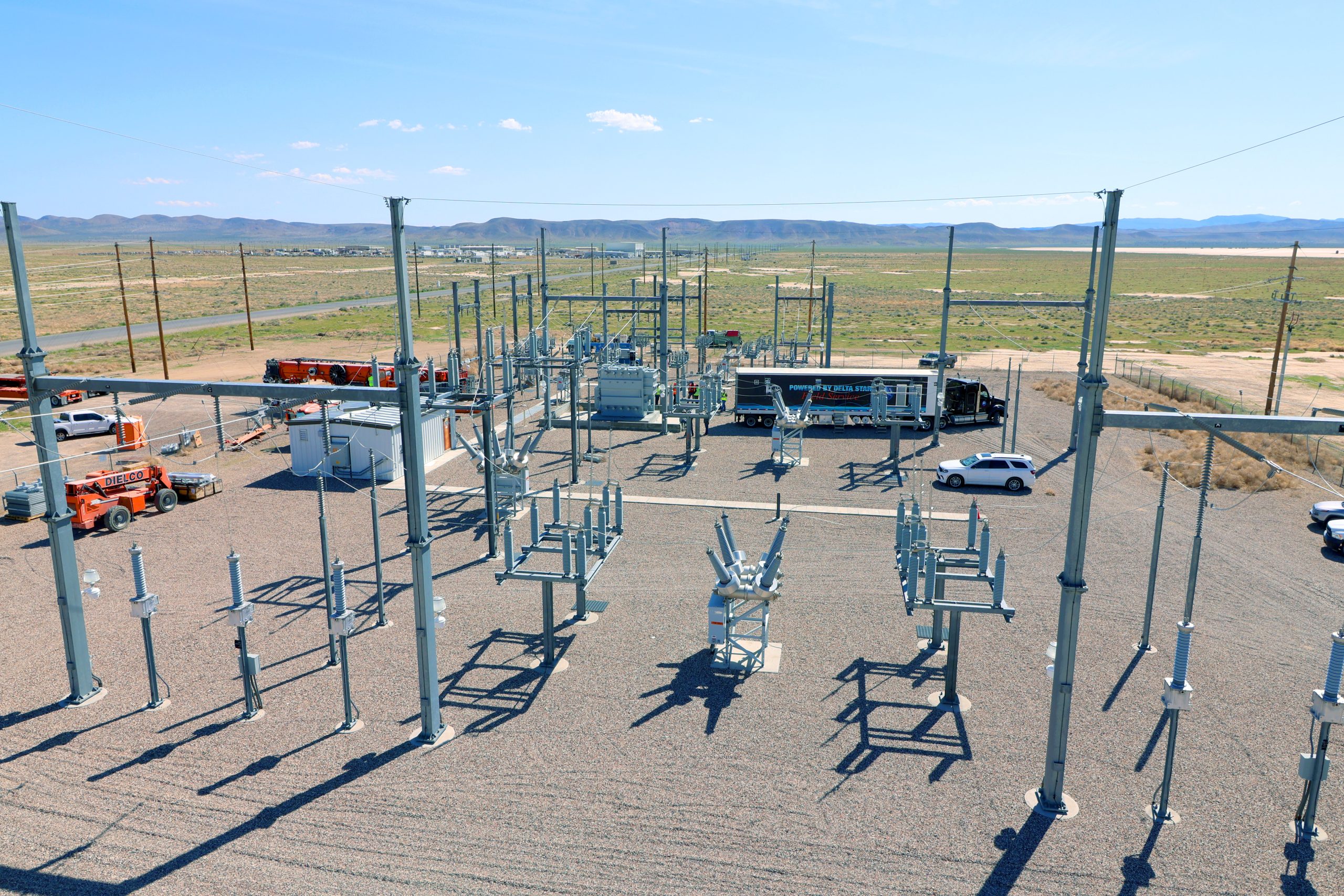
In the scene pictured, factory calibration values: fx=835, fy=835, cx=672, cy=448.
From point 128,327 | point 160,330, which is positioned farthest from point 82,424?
point 160,330

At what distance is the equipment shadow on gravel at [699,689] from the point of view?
15023 millimetres

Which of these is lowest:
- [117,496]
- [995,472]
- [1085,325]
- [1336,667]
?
[995,472]

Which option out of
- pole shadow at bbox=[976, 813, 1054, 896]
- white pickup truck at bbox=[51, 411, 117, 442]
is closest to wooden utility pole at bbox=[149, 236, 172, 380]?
white pickup truck at bbox=[51, 411, 117, 442]

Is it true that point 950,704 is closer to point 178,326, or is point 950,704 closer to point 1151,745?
point 1151,745

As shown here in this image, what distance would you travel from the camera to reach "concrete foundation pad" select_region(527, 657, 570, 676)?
16.6 metres

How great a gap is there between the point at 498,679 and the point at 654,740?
3759 millimetres

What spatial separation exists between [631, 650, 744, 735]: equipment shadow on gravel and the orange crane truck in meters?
18.6

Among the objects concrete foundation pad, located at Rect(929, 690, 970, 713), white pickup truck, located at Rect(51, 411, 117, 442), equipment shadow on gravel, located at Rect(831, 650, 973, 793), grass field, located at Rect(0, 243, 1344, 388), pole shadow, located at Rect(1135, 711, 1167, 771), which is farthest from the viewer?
grass field, located at Rect(0, 243, 1344, 388)

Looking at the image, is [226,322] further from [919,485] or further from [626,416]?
[919,485]

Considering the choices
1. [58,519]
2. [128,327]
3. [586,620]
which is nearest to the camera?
[58,519]

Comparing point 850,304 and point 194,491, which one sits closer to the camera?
point 194,491

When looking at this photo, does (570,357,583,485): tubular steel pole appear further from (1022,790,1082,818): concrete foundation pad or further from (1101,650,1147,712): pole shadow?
(1022,790,1082,818): concrete foundation pad

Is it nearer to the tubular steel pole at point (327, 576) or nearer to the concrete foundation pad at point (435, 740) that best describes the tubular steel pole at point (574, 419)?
the tubular steel pole at point (327, 576)

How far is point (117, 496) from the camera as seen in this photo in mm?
25453
